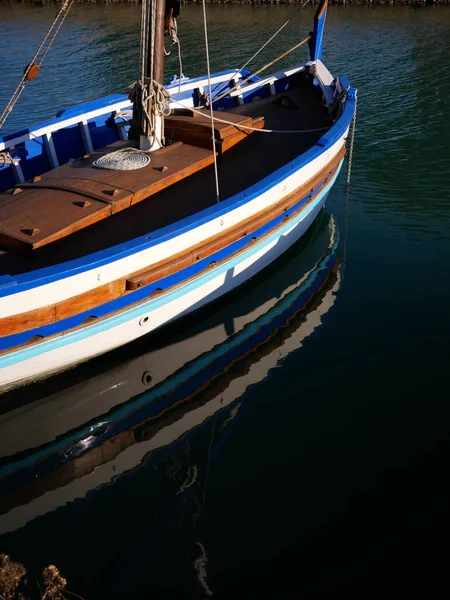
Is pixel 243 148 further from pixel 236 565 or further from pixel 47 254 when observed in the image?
pixel 236 565

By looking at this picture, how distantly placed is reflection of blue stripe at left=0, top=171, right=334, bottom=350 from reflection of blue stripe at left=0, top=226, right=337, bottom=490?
1.43m

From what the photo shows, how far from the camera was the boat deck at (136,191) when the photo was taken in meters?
8.17

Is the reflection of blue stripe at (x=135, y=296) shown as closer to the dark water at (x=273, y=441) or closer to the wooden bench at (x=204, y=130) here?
the dark water at (x=273, y=441)

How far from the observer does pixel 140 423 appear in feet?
27.1

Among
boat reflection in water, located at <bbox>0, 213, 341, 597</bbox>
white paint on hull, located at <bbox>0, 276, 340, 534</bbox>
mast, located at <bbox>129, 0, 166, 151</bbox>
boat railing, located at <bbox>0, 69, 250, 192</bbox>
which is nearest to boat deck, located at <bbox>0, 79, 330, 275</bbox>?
mast, located at <bbox>129, 0, 166, 151</bbox>

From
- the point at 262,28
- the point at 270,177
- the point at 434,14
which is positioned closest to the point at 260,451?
the point at 270,177

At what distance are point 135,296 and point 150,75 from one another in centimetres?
396

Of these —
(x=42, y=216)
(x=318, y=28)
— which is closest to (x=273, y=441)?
(x=42, y=216)

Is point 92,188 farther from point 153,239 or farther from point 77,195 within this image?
point 153,239

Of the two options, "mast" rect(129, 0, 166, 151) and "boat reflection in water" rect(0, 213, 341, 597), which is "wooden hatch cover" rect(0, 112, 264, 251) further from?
"boat reflection in water" rect(0, 213, 341, 597)

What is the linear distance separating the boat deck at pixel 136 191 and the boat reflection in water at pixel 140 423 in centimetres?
194

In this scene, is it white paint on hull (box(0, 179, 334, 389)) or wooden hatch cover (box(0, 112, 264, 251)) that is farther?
wooden hatch cover (box(0, 112, 264, 251))

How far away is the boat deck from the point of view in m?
8.17

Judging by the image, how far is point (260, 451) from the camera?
301 inches
